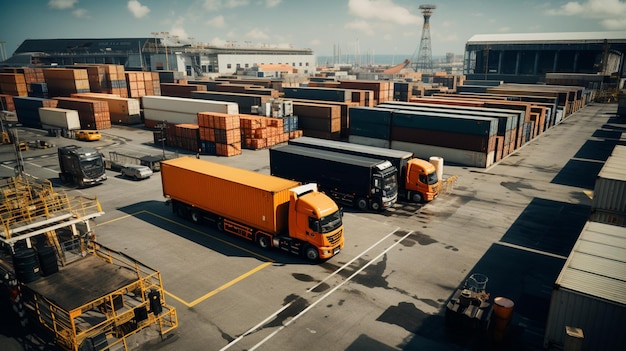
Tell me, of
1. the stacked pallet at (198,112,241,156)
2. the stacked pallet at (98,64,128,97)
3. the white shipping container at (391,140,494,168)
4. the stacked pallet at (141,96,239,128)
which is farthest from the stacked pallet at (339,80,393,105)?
the stacked pallet at (98,64,128,97)

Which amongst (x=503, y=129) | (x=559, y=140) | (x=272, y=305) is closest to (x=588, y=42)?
(x=559, y=140)

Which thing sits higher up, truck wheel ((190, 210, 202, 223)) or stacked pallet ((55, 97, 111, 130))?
stacked pallet ((55, 97, 111, 130))

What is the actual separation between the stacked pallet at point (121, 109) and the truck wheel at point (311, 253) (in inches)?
2113

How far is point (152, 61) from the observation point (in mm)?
123312

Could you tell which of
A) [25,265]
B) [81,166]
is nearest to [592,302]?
[25,265]

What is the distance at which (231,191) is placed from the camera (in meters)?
23.0

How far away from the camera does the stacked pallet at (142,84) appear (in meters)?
73.5

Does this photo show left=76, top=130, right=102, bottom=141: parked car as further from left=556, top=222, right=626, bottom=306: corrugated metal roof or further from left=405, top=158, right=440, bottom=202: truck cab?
left=556, top=222, right=626, bottom=306: corrugated metal roof

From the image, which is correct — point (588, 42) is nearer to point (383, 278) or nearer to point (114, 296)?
point (383, 278)

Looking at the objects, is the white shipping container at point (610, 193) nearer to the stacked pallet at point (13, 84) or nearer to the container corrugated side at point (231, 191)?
the container corrugated side at point (231, 191)

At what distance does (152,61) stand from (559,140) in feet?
383

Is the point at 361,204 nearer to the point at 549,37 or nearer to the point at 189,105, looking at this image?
the point at 189,105

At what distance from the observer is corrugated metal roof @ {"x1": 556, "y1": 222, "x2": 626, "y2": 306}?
1261 cm

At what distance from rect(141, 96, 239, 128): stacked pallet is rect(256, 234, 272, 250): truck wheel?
31.0 meters
